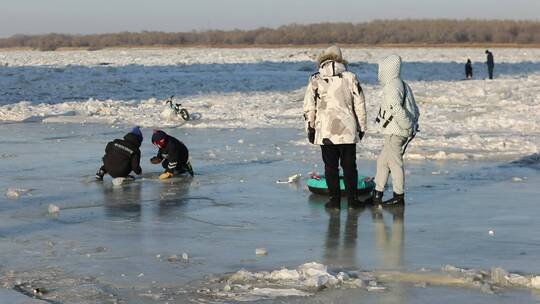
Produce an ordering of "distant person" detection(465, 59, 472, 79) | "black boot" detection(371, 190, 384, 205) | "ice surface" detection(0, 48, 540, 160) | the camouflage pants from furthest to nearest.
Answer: "distant person" detection(465, 59, 472, 79)
"ice surface" detection(0, 48, 540, 160)
"black boot" detection(371, 190, 384, 205)
the camouflage pants

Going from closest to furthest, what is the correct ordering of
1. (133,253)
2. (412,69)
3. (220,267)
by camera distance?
(220,267) < (133,253) < (412,69)

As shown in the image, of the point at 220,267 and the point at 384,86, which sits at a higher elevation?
the point at 384,86

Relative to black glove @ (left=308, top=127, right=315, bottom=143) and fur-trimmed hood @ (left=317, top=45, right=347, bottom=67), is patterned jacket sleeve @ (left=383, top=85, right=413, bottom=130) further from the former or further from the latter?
black glove @ (left=308, top=127, right=315, bottom=143)

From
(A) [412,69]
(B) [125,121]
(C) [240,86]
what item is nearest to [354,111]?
(B) [125,121]

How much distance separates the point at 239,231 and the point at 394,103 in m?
2.26

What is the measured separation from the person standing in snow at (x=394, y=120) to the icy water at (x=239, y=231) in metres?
0.35

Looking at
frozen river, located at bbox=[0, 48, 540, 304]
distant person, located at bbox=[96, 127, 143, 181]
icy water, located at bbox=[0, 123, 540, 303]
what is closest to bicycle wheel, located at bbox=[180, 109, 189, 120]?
frozen river, located at bbox=[0, 48, 540, 304]

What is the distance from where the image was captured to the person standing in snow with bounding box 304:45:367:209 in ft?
32.4

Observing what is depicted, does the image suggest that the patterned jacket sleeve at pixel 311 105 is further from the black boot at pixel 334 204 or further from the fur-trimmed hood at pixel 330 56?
the black boot at pixel 334 204

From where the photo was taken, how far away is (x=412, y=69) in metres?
58.4

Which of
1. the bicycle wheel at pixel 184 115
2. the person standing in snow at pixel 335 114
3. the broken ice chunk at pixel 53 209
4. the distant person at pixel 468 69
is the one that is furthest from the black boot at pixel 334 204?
the distant person at pixel 468 69

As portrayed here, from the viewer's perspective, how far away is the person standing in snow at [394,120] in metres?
9.98

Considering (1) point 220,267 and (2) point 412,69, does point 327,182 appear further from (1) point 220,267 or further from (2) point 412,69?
(2) point 412,69

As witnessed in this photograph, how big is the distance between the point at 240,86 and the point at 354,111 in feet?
106
